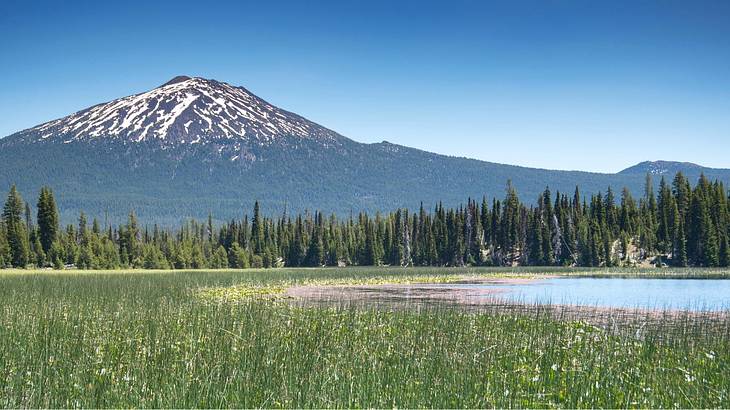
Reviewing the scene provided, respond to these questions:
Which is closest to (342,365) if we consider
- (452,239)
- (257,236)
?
(452,239)

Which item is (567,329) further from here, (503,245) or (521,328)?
(503,245)

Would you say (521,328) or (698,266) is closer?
(521,328)

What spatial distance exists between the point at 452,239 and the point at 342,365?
117080 millimetres

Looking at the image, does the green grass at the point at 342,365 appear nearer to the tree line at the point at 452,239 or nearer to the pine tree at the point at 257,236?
the tree line at the point at 452,239

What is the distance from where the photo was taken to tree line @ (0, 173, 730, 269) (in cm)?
9412

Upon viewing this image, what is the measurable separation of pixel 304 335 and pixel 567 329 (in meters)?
7.27

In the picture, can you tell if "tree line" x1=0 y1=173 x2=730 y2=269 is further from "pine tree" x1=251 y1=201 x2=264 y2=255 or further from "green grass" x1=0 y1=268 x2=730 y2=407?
"green grass" x1=0 y1=268 x2=730 y2=407

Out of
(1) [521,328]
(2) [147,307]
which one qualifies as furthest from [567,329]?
(2) [147,307]

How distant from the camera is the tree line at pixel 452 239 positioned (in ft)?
309

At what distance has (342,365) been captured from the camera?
15695 mm

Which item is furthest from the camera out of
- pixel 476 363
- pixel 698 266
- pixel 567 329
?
pixel 698 266

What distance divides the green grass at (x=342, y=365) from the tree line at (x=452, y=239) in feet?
233

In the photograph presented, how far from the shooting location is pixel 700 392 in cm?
1383

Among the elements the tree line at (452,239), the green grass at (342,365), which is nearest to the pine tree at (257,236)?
the tree line at (452,239)
